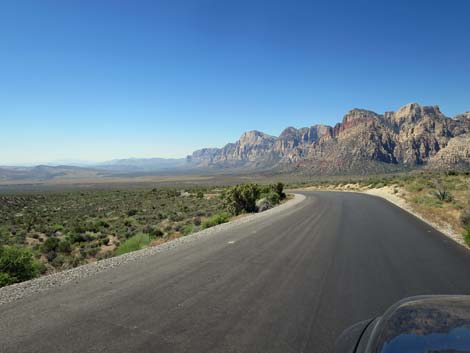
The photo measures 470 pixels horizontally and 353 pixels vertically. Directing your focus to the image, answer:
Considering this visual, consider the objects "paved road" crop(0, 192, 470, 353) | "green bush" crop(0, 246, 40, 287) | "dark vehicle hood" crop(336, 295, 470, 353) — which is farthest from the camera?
"green bush" crop(0, 246, 40, 287)

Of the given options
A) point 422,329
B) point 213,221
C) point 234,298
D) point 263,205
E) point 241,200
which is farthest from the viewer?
point 241,200

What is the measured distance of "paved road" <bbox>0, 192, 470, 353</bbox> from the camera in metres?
4.38

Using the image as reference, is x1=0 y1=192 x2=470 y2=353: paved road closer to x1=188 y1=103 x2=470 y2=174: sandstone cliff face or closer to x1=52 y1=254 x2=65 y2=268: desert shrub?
x1=52 y1=254 x2=65 y2=268: desert shrub

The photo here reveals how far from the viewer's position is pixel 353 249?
982 centimetres

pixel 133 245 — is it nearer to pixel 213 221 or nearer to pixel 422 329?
pixel 213 221

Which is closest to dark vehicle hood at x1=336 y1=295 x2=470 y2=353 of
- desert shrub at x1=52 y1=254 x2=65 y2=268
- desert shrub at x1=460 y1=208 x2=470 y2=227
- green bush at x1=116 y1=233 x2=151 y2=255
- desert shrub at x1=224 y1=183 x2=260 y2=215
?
green bush at x1=116 y1=233 x2=151 y2=255

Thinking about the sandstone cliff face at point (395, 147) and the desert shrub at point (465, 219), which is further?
the sandstone cliff face at point (395, 147)

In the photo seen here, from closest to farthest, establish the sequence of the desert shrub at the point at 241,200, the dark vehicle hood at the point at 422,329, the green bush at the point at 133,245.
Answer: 1. the dark vehicle hood at the point at 422,329
2. the green bush at the point at 133,245
3. the desert shrub at the point at 241,200

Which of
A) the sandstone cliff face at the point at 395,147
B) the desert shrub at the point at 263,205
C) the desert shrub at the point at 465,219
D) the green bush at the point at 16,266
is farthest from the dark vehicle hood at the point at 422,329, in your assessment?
the sandstone cliff face at the point at 395,147

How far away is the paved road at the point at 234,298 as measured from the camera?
14.4ft

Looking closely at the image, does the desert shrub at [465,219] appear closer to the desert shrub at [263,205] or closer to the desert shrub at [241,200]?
the desert shrub at [263,205]

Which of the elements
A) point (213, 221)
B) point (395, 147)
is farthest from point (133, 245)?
point (395, 147)

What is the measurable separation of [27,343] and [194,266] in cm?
428

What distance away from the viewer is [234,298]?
5.86m
